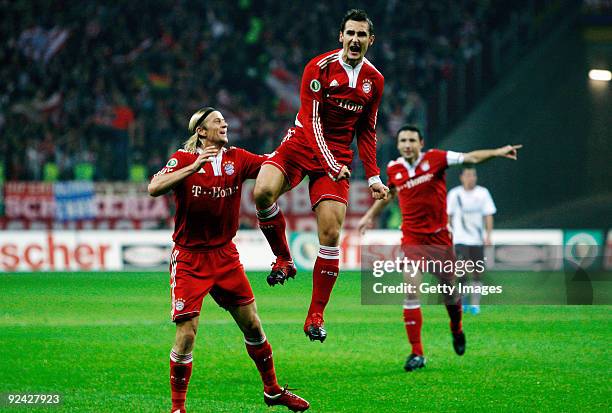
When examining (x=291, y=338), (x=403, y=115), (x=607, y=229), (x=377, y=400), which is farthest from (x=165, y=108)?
(x=377, y=400)

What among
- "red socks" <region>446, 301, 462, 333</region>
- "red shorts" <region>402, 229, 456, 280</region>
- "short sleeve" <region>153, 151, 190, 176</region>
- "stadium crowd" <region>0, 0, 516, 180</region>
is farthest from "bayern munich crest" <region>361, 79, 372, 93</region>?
"stadium crowd" <region>0, 0, 516, 180</region>

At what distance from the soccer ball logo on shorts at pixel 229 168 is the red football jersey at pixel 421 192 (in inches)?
136

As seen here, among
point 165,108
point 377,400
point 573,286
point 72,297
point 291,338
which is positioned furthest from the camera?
point 165,108

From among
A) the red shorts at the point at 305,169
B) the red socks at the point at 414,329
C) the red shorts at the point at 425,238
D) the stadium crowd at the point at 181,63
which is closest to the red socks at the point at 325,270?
the red shorts at the point at 305,169

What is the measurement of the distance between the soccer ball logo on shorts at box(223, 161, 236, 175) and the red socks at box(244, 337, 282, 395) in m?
1.25

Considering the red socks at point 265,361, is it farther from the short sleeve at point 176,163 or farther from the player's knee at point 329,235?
the short sleeve at point 176,163

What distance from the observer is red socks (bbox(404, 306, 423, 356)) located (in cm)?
965

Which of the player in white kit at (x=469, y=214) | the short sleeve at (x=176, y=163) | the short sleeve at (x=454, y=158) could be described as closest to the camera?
the short sleeve at (x=176, y=163)

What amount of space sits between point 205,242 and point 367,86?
160 cm

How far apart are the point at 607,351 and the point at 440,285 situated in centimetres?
204

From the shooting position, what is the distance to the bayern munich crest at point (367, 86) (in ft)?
23.0

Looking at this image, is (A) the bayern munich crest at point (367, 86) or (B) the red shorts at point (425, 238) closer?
(A) the bayern munich crest at point (367, 86)

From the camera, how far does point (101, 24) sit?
2525cm

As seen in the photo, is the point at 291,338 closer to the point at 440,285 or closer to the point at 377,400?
the point at 440,285
